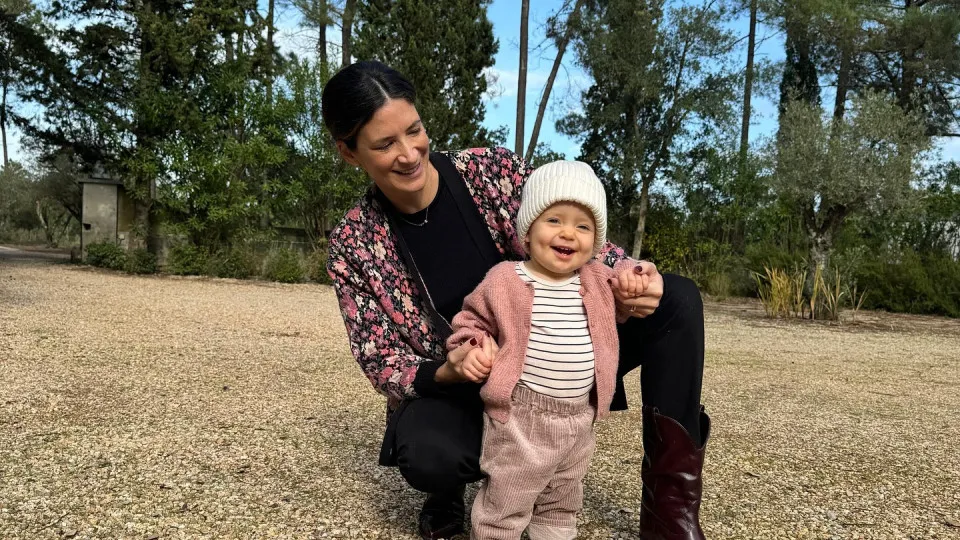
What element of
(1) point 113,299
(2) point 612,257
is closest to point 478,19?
(1) point 113,299

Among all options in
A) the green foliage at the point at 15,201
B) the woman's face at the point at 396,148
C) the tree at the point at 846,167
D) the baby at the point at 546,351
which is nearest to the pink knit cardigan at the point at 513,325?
the baby at the point at 546,351

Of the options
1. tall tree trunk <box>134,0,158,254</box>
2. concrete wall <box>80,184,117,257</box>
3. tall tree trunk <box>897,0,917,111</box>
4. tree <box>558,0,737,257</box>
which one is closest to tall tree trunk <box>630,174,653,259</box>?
tree <box>558,0,737,257</box>

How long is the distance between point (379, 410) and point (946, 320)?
30.6 feet

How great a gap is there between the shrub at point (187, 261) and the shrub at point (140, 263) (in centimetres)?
49

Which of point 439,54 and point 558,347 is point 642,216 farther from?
point 558,347

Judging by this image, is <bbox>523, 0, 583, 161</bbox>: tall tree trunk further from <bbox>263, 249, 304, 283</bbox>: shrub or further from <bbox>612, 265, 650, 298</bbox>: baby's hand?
<bbox>612, 265, 650, 298</bbox>: baby's hand

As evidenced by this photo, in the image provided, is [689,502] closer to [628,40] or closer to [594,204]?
[594,204]

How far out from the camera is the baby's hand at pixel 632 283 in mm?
1743

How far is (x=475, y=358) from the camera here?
1685 mm

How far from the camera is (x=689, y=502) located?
73.5 inches

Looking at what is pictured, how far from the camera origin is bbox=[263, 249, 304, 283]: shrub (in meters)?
12.4

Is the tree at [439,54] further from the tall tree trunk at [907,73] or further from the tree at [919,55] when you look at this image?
the tall tree trunk at [907,73]

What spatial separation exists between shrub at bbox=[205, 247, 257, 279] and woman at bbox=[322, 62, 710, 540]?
11093 millimetres

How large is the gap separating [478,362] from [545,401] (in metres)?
0.19
